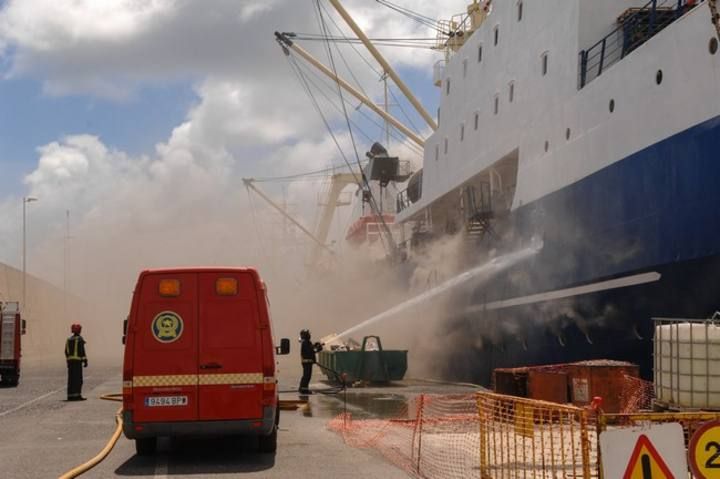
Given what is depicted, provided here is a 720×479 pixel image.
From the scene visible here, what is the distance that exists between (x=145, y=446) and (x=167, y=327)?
159cm

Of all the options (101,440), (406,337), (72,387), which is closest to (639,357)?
(101,440)

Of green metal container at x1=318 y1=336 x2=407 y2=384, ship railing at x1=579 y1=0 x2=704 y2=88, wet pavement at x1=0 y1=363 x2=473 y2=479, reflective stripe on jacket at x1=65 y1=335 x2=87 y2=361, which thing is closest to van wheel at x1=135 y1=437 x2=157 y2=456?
wet pavement at x1=0 y1=363 x2=473 y2=479

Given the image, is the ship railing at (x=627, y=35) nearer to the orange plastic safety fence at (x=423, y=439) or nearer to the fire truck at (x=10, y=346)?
the orange plastic safety fence at (x=423, y=439)

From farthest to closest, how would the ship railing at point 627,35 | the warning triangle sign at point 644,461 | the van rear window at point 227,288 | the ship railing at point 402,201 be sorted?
the ship railing at point 402,201
the ship railing at point 627,35
the van rear window at point 227,288
the warning triangle sign at point 644,461

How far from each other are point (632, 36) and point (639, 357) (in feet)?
19.8

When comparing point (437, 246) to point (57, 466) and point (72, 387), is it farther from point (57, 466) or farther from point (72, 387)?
point (57, 466)

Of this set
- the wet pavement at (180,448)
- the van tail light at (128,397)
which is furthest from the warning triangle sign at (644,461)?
the van tail light at (128,397)

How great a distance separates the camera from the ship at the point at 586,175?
44.0ft

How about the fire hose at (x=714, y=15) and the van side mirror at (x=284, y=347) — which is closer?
the fire hose at (x=714, y=15)

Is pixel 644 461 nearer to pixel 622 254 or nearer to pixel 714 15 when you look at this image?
pixel 714 15

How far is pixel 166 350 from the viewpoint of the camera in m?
10.2

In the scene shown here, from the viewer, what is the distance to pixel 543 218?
19.3m

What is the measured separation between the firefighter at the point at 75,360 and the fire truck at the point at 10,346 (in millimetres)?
5575

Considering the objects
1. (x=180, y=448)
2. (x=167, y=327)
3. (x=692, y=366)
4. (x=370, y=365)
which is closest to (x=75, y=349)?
(x=180, y=448)
